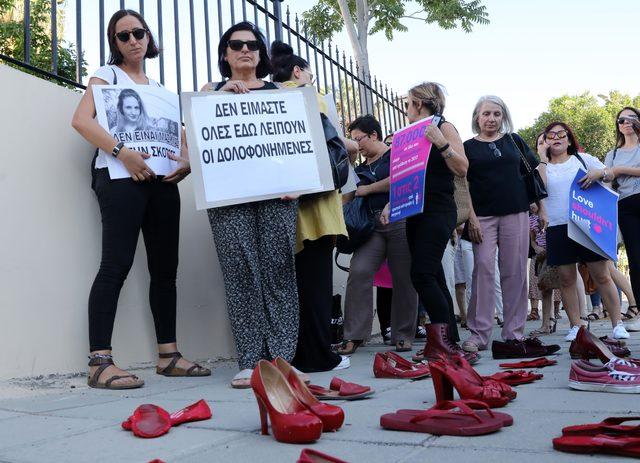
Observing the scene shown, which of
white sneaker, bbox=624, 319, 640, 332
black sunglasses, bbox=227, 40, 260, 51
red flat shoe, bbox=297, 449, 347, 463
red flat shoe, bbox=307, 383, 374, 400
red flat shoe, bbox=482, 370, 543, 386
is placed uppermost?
black sunglasses, bbox=227, 40, 260, 51

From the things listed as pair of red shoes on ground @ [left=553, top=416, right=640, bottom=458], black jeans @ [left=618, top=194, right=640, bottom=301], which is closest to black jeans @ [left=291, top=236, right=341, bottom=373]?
pair of red shoes on ground @ [left=553, top=416, right=640, bottom=458]

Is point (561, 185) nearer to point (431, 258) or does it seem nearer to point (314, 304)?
point (431, 258)

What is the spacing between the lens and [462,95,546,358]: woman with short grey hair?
4840mm

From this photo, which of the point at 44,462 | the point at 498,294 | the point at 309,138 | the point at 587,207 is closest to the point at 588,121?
the point at 498,294

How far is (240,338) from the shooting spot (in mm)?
3582

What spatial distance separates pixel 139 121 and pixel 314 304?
1.52 metres

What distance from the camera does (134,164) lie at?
3.69m

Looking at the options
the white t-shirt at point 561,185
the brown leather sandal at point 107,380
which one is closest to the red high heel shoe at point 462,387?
the brown leather sandal at point 107,380

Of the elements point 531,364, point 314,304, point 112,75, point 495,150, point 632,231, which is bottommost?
point 531,364

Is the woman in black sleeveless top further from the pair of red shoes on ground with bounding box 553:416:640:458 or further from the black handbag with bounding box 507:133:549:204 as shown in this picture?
the pair of red shoes on ground with bounding box 553:416:640:458

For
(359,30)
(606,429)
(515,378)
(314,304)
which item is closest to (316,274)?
(314,304)

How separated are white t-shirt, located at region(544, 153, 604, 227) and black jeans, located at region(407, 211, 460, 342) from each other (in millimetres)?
1428

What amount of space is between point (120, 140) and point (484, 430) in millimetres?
2706

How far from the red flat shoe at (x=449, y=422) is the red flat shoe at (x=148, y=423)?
2.49ft
